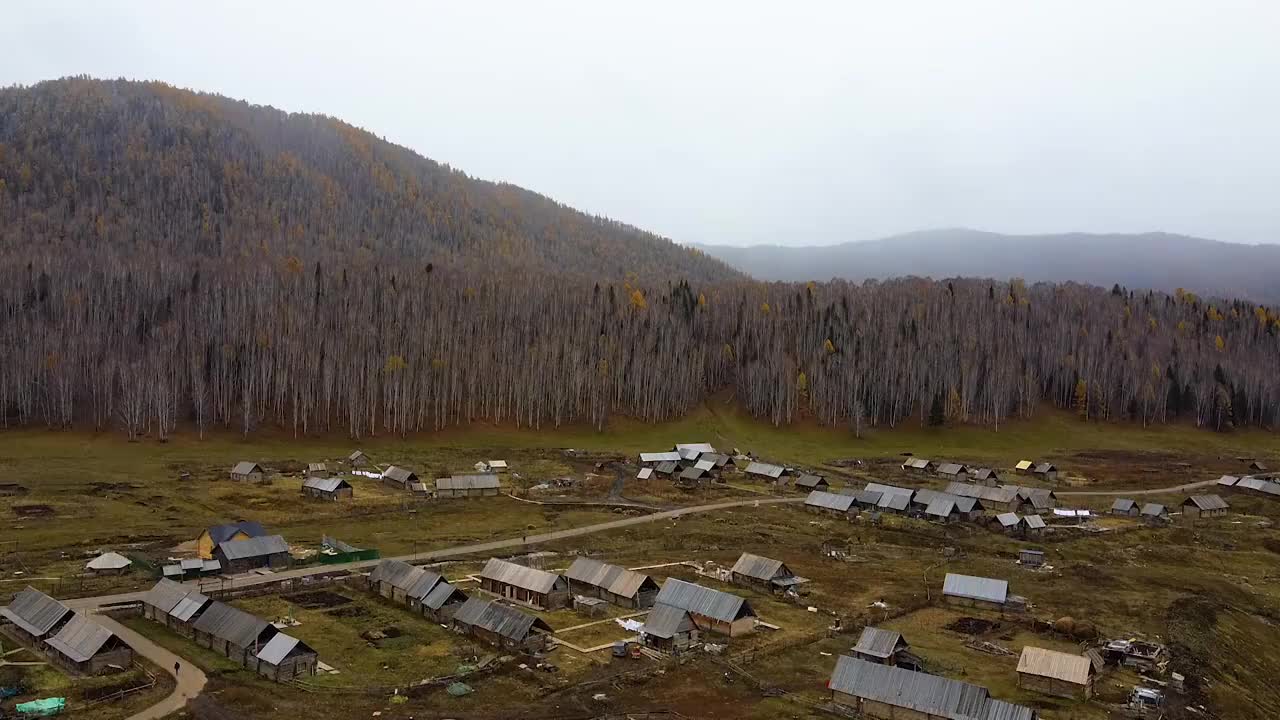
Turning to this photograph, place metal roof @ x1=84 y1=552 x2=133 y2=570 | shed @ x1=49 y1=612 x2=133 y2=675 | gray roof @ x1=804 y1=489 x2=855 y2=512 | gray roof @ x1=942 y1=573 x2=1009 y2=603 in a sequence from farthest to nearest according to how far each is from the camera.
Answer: gray roof @ x1=804 y1=489 x2=855 y2=512
metal roof @ x1=84 y1=552 x2=133 y2=570
gray roof @ x1=942 y1=573 x2=1009 y2=603
shed @ x1=49 y1=612 x2=133 y2=675

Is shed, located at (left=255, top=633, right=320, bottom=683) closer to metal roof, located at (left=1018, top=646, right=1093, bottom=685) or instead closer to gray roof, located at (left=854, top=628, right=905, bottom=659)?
gray roof, located at (left=854, top=628, right=905, bottom=659)

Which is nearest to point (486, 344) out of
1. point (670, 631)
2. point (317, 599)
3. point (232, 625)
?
point (317, 599)

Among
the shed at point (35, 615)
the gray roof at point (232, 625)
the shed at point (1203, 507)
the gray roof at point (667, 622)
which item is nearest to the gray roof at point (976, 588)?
the gray roof at point (667, 622)

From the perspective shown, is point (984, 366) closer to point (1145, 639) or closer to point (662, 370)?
point (662, 370)

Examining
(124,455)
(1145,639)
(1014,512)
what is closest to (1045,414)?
(1014,512)

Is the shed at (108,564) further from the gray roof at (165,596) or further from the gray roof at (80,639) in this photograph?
the gray roof at (80,639)

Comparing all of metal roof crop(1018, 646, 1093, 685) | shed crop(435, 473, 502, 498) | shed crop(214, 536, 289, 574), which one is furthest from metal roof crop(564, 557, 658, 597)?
shed crop(435, 473, 502, 498)
